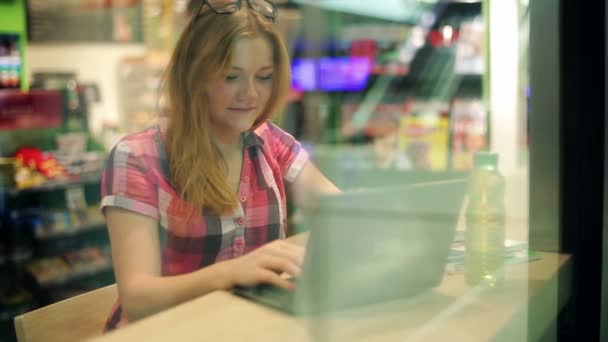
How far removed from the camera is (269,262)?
3.11ft

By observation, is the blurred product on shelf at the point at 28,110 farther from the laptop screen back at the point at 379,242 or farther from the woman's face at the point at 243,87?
the laptop screen back at the point at 379,242

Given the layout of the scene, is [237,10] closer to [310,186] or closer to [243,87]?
[243,87]

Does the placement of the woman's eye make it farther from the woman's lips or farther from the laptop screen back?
the laptop screen back

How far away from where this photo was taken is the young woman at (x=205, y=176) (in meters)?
0.85

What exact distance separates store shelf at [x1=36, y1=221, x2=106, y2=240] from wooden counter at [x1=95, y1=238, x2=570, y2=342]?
5.9 inches

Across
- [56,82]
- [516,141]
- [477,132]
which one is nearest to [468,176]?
[477,132]

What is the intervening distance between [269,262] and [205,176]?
17 cm

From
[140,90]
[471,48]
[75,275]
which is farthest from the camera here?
[471,48]

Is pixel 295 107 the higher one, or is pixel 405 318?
pixel 295 107

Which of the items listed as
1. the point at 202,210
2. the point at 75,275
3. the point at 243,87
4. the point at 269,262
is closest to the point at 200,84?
the point at 243,87

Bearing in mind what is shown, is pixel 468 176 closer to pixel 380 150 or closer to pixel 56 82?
pixel 380 150

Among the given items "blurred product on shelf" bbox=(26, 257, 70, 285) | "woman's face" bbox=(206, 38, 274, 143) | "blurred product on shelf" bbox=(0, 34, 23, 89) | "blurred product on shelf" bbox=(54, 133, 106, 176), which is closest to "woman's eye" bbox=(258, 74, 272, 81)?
"woman's face" bbox=(206, 38, 274, 143)

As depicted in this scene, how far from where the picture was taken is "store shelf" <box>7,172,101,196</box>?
853mm

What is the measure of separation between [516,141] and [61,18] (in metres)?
1.17
